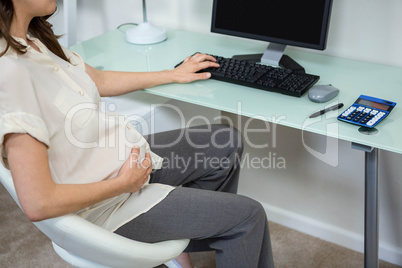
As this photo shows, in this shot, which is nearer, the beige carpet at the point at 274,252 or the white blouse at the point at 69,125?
the white blouse at the point at 69,125

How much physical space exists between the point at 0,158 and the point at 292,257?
1180 mm

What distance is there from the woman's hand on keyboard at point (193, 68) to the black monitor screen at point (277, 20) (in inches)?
6.0

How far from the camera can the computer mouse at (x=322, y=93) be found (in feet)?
4.76

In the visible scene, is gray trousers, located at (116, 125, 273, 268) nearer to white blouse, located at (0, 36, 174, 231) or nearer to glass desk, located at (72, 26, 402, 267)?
white blouse, located at (0, 36, 174, 231)

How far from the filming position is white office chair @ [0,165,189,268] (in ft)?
3.70

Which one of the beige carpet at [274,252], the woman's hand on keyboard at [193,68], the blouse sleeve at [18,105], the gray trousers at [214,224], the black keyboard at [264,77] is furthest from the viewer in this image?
the beige carpet at [274,252]

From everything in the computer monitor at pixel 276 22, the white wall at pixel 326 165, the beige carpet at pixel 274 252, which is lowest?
the beige carpet at pixel 274 252

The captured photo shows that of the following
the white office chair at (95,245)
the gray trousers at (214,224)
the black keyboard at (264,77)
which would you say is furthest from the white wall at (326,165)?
the white office chair at (95,245)

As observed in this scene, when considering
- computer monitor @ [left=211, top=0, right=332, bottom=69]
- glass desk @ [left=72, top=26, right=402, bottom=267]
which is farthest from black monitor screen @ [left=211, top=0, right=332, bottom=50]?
glass desk @ [left=72, top=26, right=402, bottom=267]

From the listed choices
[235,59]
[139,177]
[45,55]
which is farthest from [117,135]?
[235,59]

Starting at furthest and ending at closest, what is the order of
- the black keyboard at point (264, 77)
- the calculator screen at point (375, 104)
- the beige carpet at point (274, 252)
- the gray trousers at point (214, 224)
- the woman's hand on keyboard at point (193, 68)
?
the beige carpet at point (274, 252), the woman's hand on keyboard at point (193, 68), the black keyboard at point (264, 77), the calculator screen at point (375, 104), the gray trousers at point (214, 224)

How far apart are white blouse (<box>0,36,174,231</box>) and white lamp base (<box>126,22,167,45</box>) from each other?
55cm

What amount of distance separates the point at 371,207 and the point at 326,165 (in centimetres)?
44

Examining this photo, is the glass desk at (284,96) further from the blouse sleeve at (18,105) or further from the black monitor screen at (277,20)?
the blouse sleeve at (18,105)
